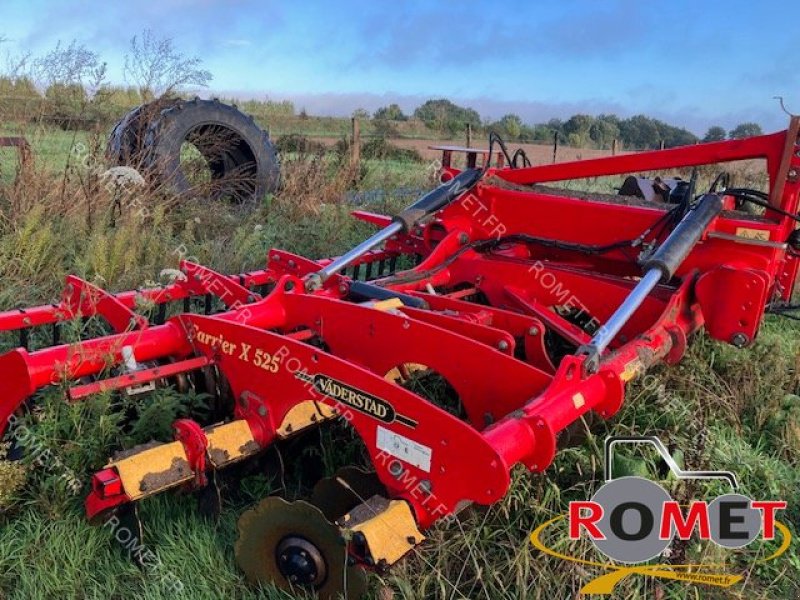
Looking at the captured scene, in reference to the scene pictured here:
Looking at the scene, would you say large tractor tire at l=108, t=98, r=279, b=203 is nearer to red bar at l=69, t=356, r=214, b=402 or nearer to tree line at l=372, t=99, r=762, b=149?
red bar at l=69, t=356, r=214, b=402

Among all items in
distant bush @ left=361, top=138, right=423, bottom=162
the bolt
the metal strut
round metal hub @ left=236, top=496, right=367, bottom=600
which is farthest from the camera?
distant bush @ left=361, top=138, right=423, bottom=162

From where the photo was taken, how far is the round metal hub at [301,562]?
2334mm

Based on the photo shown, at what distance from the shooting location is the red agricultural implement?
2.31 meters

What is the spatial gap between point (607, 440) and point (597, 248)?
146cm

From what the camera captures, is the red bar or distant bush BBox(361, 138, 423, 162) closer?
the red bar

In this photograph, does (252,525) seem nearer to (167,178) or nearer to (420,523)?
(420,523)

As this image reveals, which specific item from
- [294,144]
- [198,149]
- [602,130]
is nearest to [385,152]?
[294,144]

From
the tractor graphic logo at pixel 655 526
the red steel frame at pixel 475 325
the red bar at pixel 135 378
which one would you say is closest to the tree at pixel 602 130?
the red steel frame at pixel 475 325

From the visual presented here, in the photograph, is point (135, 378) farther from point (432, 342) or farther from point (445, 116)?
point (445, 116)

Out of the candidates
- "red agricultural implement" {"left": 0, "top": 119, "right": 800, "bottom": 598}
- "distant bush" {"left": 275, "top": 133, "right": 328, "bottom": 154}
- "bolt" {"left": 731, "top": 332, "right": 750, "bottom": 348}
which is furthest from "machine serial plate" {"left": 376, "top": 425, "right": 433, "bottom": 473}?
"distant bush" {"left": 275, "top": 133, "right": 328, "bottom": 154}

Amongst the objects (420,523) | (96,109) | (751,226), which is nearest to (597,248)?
(751,226)

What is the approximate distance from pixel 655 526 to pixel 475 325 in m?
1.07

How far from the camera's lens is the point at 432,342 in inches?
108

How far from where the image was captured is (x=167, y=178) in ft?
21.4
